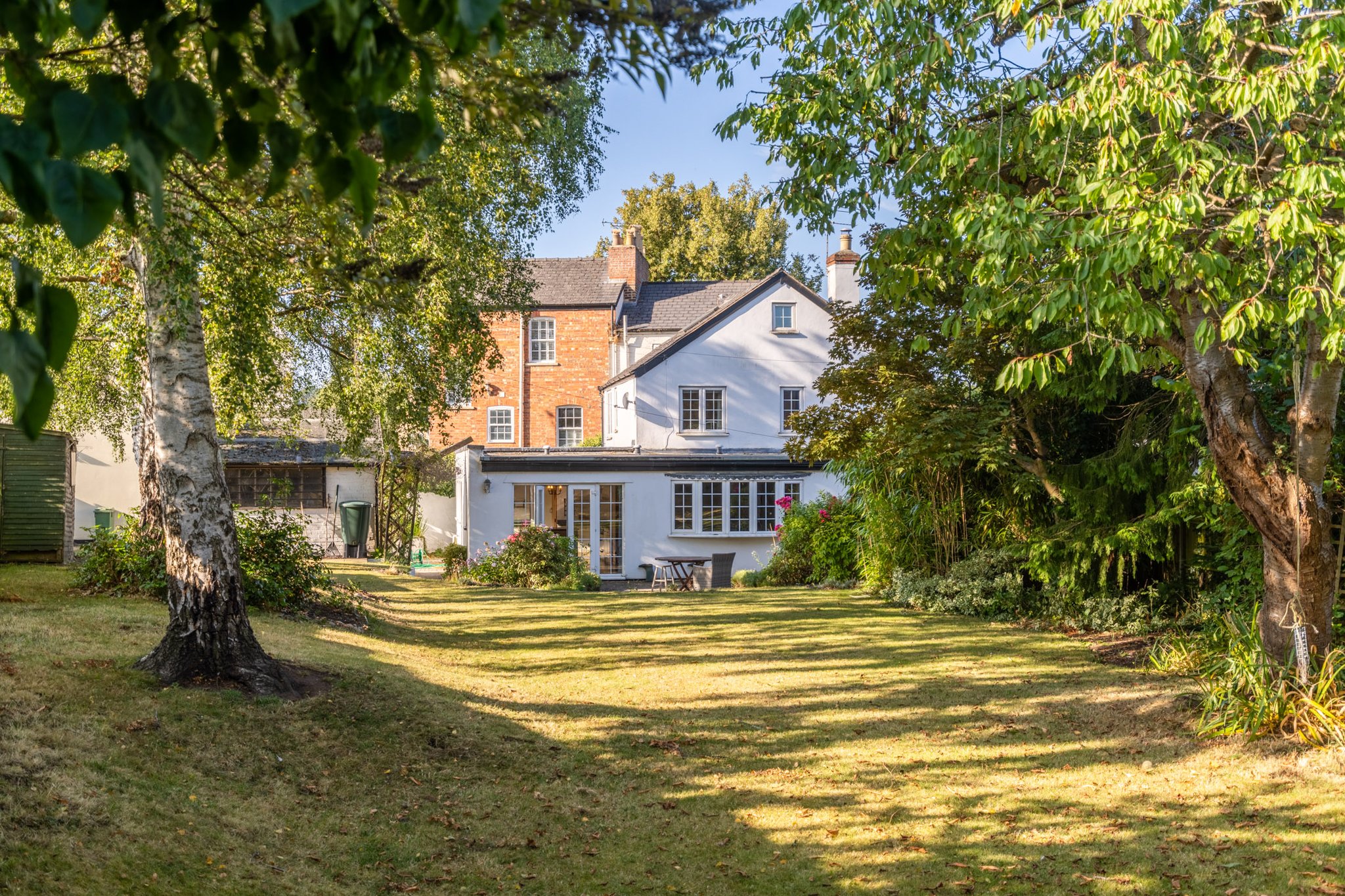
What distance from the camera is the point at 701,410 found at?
28234mm

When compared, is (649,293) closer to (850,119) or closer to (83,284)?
(83,284)

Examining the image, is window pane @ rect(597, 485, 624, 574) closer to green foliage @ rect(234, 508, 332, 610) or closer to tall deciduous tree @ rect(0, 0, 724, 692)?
green foliage @ rect(234, 508, 332, 610)

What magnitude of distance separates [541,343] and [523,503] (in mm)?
12424

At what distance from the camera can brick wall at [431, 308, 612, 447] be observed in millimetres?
35250

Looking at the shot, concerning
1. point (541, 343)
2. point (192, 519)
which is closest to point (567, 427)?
point (541, 343)

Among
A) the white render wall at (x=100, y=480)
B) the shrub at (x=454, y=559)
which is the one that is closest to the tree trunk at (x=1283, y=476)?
the shrub at (x=454, y=559)

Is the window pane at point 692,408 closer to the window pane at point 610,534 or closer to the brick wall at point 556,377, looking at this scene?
the window pane at point 610,534

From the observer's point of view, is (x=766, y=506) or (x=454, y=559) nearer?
(x=454, y=559)

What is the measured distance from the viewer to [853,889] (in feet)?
16.2

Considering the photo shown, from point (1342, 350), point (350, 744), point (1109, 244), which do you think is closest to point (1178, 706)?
point (1342, 350)

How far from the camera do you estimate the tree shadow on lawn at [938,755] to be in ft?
17.3

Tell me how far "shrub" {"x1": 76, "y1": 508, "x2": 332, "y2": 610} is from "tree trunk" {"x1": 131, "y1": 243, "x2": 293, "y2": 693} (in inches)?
142

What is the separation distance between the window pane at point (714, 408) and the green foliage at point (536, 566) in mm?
8382

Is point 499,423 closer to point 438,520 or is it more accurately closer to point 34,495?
point 438,520
